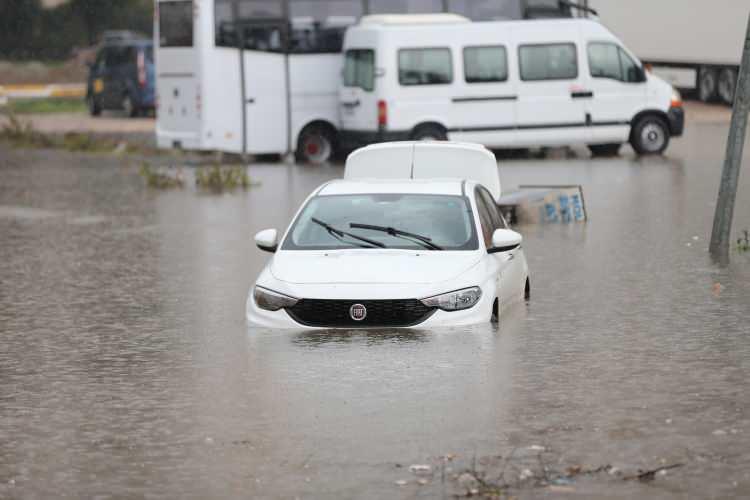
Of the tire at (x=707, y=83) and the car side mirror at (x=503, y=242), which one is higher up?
the car side mirror at (x=503, y=242)

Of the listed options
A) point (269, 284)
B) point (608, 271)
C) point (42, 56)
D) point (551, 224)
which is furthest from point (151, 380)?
point (42, 56)

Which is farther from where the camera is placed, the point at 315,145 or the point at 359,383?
the point at 315,145

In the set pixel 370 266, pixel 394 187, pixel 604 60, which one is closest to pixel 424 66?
pixel 604 60

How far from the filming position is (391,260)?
12.7 metres

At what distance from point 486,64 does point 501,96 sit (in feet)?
2.08

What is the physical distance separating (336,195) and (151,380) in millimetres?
3063

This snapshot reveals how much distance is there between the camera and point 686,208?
24141 millimetres

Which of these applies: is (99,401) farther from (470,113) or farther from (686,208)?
(470,113)

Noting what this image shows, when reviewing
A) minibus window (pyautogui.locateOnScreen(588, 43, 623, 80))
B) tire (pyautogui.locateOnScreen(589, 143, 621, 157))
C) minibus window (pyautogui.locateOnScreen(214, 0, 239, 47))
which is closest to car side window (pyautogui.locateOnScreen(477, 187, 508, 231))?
minibus window (pyautogui.locateOnScreen(588, 43, 623, 80))

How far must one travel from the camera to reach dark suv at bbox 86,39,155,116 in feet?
158

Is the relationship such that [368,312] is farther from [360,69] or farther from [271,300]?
[360,69]

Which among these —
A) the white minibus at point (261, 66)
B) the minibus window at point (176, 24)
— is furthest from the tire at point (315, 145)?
the minibus window at point (176, 24)

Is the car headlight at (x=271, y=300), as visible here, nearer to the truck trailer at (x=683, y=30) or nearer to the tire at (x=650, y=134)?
the tire at (x=650, y=134)

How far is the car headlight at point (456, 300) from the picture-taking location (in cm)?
1242
